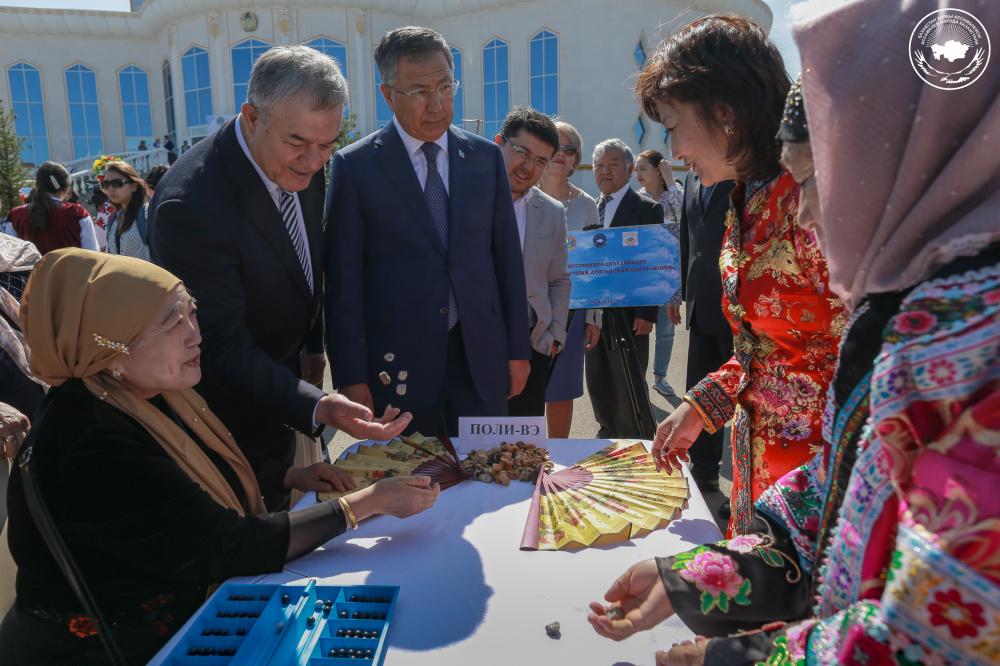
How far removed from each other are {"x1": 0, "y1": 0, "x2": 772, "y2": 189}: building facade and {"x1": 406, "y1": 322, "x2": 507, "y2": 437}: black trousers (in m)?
18.9

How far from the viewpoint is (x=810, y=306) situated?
4.47ft

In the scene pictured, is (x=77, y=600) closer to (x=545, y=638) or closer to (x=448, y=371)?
(x=545, y=638)

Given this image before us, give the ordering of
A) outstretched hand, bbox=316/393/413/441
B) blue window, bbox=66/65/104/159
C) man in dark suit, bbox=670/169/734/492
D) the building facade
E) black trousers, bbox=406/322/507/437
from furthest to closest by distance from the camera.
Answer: blue window, bbox=66/65/104/159, the building facade, man in dark suit, bbox=670/169/734/492, black trousers, bbox=406/322/507/437, outstretched hand, bbox=316/393/413/441

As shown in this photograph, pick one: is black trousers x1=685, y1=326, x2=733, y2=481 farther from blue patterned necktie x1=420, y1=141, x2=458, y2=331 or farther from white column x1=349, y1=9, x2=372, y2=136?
white column x1=349, y1=9, x2=372, y2=136

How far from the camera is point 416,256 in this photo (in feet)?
7.95

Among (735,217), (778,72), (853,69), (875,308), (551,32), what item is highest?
(551,32)

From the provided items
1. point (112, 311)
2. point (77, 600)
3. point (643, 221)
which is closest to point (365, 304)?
point (112, 311)

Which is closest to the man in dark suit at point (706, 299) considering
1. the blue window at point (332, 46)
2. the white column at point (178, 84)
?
the blue window at point (332, 46)

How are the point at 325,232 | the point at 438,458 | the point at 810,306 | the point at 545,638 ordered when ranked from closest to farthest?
the point at 545,638 < the point at 810,306 < the point at 438,458 < the point at 325,232

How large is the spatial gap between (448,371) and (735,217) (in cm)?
129

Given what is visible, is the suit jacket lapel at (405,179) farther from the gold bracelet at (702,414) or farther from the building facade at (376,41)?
the building facade at (376,41)

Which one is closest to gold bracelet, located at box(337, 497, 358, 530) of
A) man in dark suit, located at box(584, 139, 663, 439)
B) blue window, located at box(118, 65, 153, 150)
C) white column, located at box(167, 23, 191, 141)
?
man in dark suit, located at box(584, 139, 663, 439)

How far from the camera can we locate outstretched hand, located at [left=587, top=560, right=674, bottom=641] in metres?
1.00

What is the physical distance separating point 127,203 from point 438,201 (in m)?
4.57
